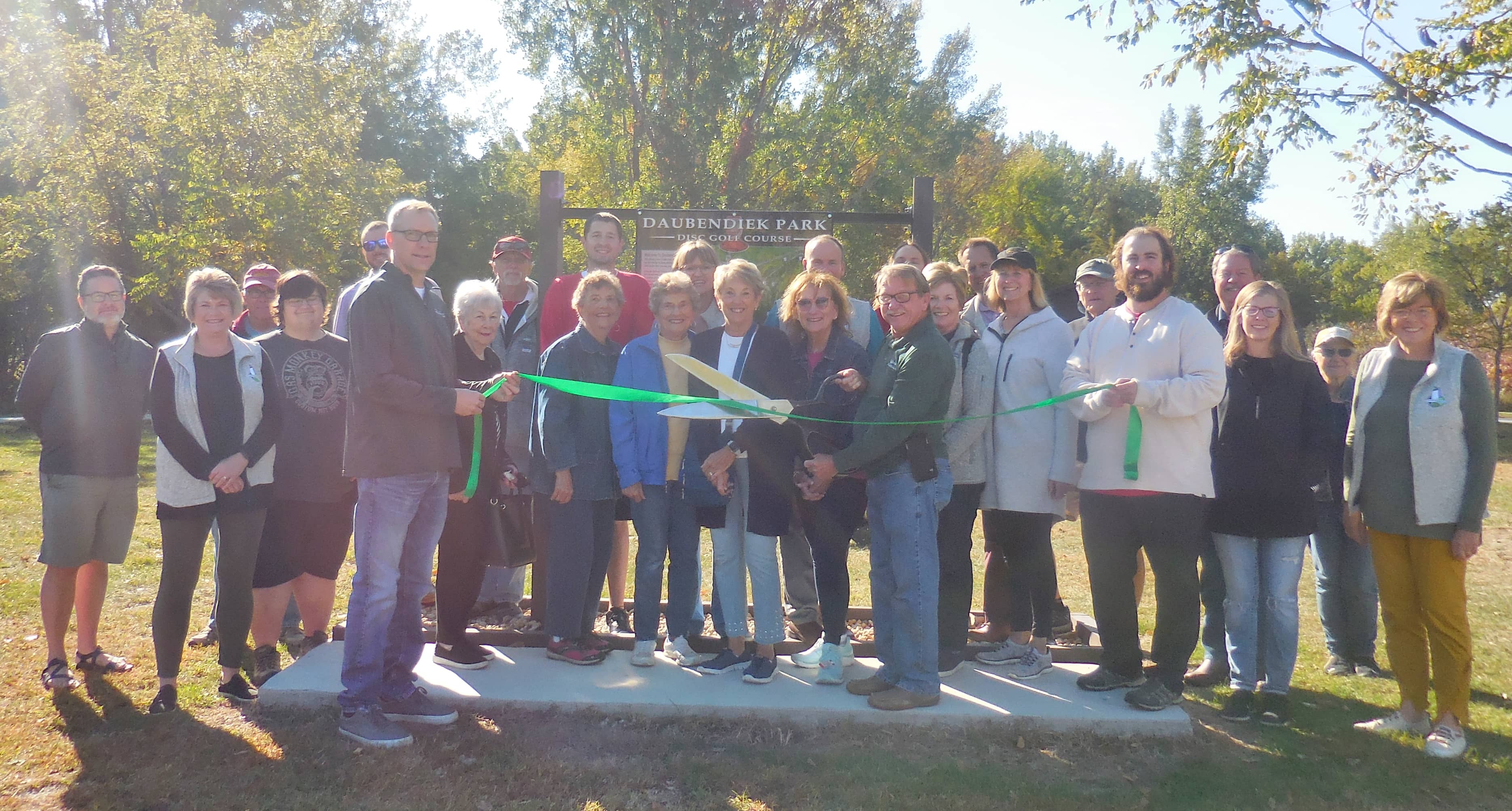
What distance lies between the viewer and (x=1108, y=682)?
4.59 metres

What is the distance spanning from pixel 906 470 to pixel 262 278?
3749mm

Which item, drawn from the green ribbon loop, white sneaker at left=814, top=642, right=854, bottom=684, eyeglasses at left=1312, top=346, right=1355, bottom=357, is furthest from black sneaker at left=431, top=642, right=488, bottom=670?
eyeglasses at left=1312, top=346, right=1355, bottom=357

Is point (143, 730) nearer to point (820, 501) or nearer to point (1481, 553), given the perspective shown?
point (820, 501)

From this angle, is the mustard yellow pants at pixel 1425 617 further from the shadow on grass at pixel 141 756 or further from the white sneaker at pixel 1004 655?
the shadow on grass at pixel 141 756

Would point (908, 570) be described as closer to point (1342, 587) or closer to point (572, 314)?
point (572, 314)

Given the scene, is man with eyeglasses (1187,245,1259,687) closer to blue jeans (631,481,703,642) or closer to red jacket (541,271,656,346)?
blue jeans (631,481,703,642)

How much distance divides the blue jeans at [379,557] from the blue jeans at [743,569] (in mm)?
1333

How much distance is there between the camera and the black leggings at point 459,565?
482cm

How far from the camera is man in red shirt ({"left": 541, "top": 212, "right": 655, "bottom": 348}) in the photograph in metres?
5.46

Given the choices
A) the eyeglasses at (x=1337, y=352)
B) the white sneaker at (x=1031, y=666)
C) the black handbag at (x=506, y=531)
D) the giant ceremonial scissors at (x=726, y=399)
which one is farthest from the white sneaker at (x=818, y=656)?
the eyeglasses at (x=1337, y=352)

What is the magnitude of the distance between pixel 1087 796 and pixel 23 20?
3009 centimetres

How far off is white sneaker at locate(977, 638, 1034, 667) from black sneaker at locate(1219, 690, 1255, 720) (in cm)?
93

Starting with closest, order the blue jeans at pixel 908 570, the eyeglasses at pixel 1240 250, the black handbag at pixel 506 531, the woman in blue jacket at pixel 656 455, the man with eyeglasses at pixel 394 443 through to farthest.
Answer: the man with eyeglasses at pixel 394 443
the blue jeans at pixel 908 570
the woman in blue jacket at pixel 656 455
the black handbag at pixel 506 531
the eyeglasses at pixel 1240 250

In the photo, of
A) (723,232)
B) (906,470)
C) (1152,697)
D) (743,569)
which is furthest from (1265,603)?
(723,232)
